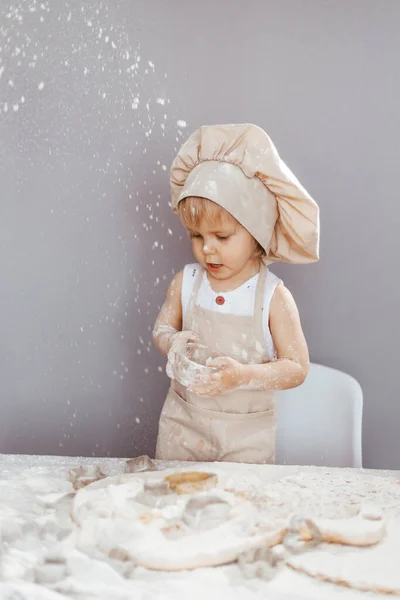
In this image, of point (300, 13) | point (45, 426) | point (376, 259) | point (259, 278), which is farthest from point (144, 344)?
point (300, 13)

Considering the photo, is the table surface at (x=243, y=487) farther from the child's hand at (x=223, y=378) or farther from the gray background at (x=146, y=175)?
the gray background at (x=146, y=175)

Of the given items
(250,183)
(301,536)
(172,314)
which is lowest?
(301,536)

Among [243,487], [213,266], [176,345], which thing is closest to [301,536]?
→ [243,487]

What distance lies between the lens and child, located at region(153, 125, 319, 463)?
1.08 metres

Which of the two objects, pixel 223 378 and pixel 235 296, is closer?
pixel 223 378

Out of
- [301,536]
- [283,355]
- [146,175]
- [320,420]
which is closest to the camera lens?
[301,536]

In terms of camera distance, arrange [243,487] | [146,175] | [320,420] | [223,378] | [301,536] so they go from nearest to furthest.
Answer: [301,536] < [243,487] < [223,378] < [320,420] < [146,175]

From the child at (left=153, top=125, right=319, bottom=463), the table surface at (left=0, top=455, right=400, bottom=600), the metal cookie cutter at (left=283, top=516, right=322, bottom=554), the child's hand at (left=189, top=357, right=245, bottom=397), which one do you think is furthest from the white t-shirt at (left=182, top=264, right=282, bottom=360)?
the metal cookie cutter at (left=283, top=516, right=322, bottom=554)

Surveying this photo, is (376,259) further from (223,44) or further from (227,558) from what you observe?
(227,558)

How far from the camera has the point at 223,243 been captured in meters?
1.10

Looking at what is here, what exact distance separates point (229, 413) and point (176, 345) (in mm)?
181

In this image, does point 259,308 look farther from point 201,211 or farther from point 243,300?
point 201,211

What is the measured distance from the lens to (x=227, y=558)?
712 millimetres

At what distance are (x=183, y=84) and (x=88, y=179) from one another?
0.33 meters
